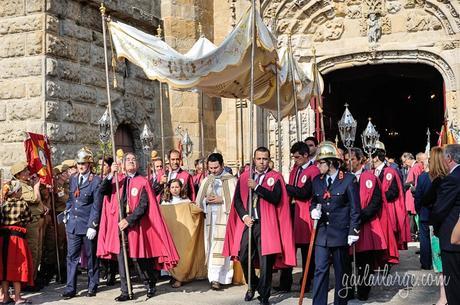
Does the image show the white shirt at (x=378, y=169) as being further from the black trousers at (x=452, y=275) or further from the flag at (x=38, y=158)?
the flag at (x=38, y=158)

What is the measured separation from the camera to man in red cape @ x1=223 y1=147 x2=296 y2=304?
24.3ft

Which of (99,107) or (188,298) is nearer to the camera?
(188,298)

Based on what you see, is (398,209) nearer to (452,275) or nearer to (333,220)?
(333,220)

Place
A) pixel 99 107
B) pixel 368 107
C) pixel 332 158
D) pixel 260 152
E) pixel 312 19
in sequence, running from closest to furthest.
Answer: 1. pixel 332 158
2. pixel 260 152
3. pixel 99 107
4. pixel 312 19
5. pixel 368 107

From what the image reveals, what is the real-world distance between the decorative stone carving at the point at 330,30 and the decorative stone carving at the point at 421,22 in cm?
171

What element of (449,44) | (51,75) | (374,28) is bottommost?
(51,75)

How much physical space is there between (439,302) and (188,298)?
3129 millimetres

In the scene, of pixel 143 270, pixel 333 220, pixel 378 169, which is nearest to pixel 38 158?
pixel 143 270

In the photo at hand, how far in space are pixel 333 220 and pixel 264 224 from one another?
1059 mm

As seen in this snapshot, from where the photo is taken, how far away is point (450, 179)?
5562 millimetres

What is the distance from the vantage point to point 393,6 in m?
15.4

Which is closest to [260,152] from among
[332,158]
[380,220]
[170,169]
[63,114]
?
[332,158]

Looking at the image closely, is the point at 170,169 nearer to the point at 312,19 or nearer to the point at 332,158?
the point at 332,158

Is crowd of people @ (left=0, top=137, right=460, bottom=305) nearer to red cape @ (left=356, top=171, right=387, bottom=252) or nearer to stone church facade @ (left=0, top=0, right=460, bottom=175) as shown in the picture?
red cape @ (left=356, top=171, right=387, bottom=252)
